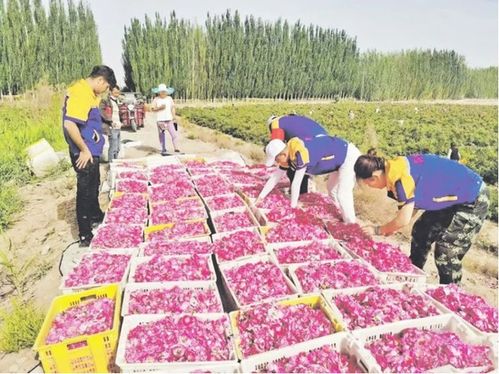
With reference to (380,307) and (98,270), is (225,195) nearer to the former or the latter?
(98,270)

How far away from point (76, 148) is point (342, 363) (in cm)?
385

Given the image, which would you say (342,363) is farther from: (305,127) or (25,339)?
(305,127)

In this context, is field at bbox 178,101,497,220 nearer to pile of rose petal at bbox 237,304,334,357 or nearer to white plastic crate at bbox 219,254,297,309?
white plastic crate at bbox 219,254,297,309

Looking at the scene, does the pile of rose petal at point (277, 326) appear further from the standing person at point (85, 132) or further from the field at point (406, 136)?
the field at point (406, 136)

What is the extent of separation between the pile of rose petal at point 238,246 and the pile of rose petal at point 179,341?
3.55 feet

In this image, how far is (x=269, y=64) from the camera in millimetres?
37500

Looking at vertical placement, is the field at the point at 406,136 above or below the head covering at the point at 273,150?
below

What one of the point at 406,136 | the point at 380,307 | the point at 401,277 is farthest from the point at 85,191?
the point at 406,136

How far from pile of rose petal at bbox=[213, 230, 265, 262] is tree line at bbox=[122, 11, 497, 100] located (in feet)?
103

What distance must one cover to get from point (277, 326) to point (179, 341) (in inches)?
28.0

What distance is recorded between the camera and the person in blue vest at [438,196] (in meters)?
3.35

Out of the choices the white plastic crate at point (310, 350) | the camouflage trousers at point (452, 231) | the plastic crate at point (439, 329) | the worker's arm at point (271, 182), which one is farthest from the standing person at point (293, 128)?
the white plastic crate at point (310, 350)

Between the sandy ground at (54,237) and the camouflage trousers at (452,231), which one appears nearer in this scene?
the camouflage trousers at (452,231)

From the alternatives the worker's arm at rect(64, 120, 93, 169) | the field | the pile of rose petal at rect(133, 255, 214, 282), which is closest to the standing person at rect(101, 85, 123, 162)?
the worker's arm at rect(64, 120, 93, 169)
